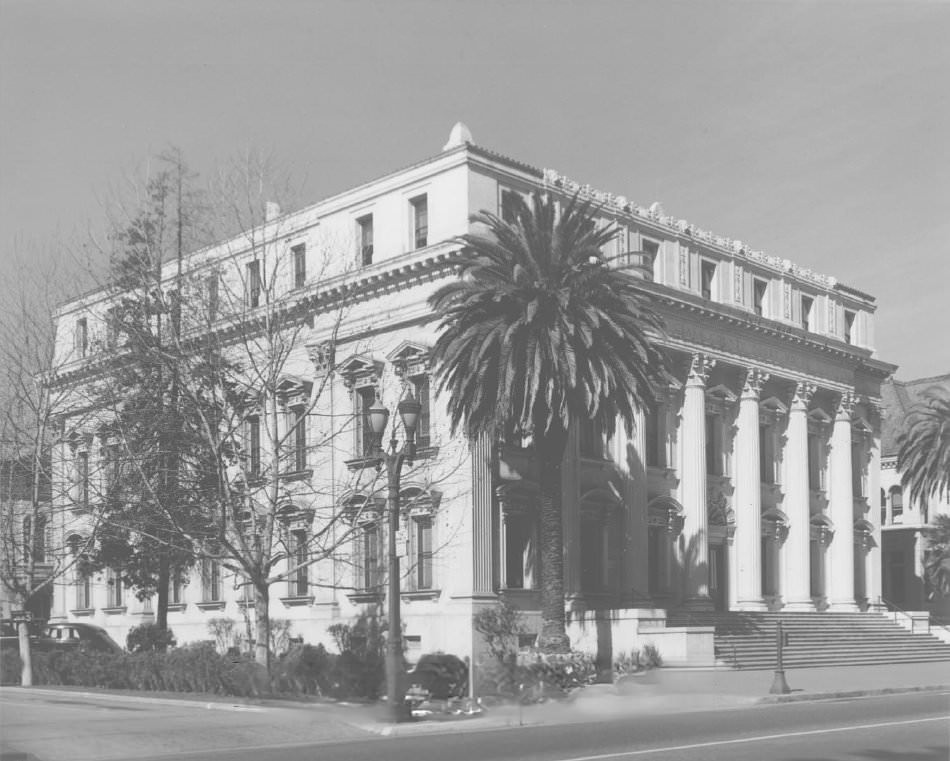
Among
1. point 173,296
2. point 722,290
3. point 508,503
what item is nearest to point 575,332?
point 508,503

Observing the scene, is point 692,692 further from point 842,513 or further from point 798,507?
point 842,513

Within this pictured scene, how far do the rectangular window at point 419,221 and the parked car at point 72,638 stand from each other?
51.3ft

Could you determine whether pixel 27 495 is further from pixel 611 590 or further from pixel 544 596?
pixel 611 590

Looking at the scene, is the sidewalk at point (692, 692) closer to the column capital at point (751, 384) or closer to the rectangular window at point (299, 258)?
the column capital at point (751, 384)

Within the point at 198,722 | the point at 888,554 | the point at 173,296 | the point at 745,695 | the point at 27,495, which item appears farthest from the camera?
the point at 888,554

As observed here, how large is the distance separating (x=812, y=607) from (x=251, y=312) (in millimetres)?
28604

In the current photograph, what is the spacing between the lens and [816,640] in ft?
155

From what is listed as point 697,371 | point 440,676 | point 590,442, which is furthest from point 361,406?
point 440,676

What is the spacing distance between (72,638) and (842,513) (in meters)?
31.7

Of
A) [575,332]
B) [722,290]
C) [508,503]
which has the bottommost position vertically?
[508,503]

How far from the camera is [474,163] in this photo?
40.9 meters

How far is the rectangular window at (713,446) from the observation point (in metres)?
50.3

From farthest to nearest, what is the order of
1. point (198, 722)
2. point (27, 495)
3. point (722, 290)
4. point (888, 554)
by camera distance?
point (888, 554)
point (722, 290)
point (27, 495)
point (198, 722)

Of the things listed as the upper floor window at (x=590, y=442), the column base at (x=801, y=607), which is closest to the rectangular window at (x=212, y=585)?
the upper floor window at (x=590, y=442)
